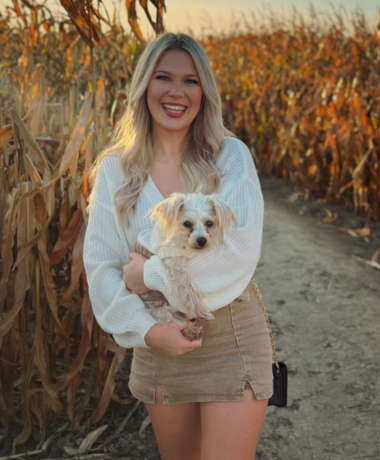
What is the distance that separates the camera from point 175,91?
2.04 meters

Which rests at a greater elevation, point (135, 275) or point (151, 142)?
point (151, 142)

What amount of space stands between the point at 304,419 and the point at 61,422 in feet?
3.77

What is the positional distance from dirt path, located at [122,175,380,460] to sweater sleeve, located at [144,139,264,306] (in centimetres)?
131

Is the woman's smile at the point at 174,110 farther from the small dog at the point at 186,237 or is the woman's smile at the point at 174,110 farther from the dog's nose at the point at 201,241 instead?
the dog's nose at the point at 201,241

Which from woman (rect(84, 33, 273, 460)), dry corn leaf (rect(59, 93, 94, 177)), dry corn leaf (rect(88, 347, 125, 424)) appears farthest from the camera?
dry corn leaf (rect(88, 347, 125, 424))

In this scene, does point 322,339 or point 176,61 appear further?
point 322,339

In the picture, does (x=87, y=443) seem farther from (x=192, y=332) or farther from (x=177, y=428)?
(x=192, y=332)

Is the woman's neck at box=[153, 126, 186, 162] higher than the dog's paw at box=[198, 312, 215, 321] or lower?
higher

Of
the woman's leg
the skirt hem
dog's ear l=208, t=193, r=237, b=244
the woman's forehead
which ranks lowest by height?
the woman's leg

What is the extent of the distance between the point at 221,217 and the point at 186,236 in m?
0.12

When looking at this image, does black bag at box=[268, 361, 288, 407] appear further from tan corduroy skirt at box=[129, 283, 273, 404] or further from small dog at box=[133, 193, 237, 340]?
small dog at box=[133, 193, 237, 340]

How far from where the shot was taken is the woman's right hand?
181 cm

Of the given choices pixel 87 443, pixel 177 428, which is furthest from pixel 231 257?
pixel 87 443

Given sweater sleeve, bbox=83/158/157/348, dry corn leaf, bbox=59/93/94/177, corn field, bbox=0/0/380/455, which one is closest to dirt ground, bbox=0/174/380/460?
corn field, bbox=0/0/380/455
